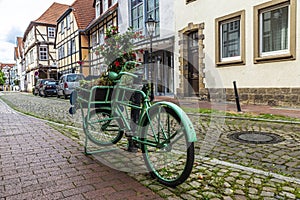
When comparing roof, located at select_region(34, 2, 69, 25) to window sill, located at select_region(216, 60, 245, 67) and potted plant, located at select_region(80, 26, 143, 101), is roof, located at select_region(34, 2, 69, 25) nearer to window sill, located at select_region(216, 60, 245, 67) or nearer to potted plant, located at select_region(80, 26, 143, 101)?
window sill, located at select_region(216, 60, 245, 67)

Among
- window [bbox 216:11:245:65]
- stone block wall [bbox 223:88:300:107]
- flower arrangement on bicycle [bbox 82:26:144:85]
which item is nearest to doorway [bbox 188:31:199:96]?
window [bbox 216:11:245:65]

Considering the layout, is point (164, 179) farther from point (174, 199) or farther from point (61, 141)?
point (61, 141)

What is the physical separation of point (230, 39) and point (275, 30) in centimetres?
198

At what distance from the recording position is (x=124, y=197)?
246 centimetres

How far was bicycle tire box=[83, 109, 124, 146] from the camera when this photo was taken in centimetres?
383

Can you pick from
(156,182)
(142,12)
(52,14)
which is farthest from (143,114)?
(52,14)

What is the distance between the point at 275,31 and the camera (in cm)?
912

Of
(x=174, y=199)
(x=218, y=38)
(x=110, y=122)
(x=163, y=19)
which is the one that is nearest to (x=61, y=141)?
(x=110, y=122)

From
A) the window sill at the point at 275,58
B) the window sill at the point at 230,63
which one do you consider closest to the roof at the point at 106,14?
the window sill at the point at 230,63

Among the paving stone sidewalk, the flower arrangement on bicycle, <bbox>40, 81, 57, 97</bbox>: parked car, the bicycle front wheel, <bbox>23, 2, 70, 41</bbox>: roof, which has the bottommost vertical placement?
the paving stone sidewalk

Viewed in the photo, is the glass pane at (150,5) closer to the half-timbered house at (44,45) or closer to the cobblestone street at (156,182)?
the cobblestone street at (156,182)

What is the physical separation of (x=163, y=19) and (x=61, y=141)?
1112 centimetres

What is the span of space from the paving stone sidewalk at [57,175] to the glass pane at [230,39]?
8225 mm

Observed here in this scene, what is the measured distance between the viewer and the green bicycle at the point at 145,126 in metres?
2.64
